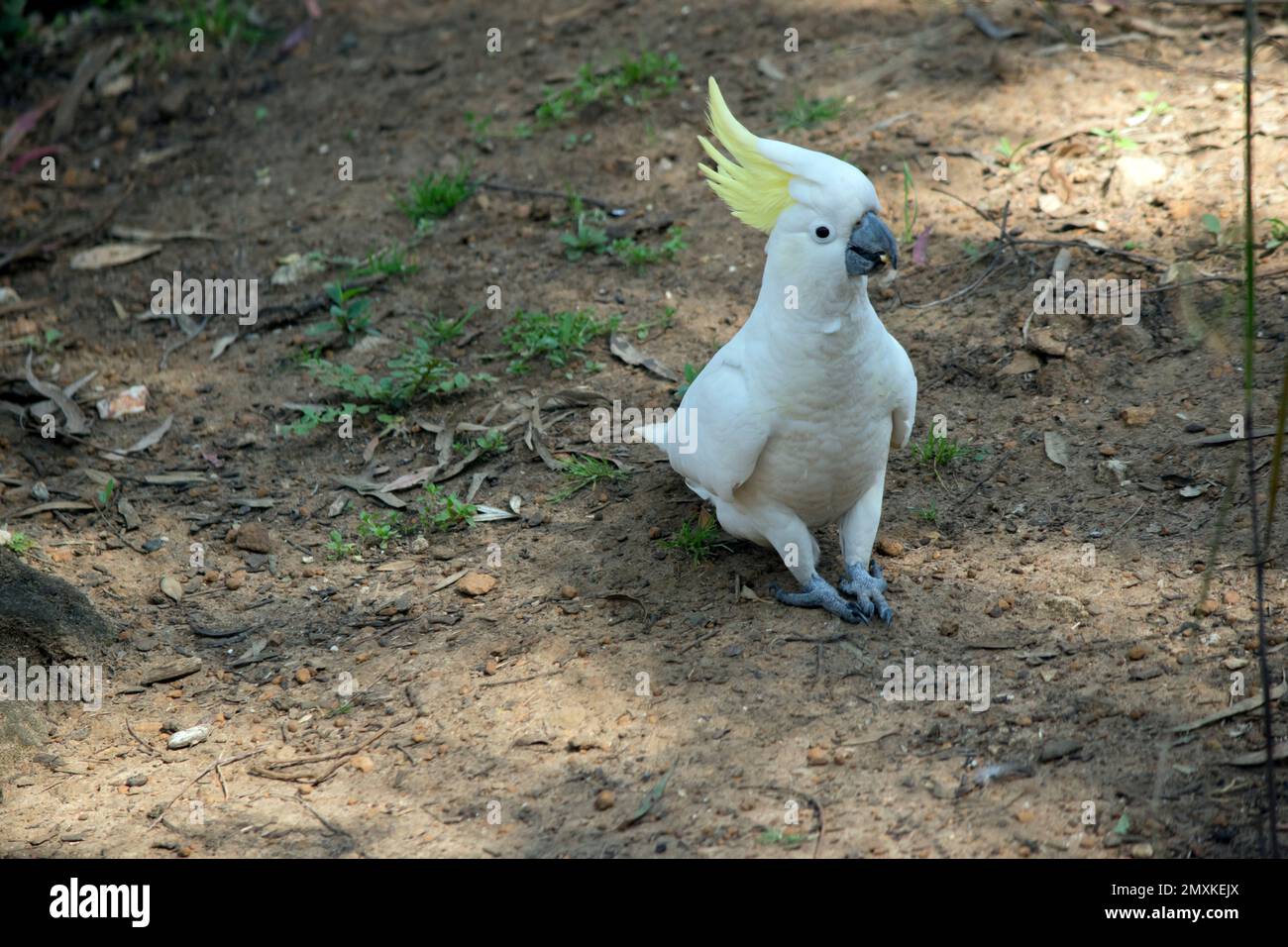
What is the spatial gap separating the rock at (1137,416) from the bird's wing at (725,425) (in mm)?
1536

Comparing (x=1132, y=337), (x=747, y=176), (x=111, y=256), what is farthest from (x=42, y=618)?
(x=1132, y=337)

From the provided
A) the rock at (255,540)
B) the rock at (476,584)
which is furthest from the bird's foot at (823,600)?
the rock at (255,540)

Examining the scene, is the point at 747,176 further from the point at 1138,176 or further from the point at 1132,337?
the point at 1138,176

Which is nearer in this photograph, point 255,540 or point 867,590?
point 867,590

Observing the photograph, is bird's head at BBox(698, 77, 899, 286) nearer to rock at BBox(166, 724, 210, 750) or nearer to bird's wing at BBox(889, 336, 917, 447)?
bird's wing at BBox(889, 336, 917, 447)

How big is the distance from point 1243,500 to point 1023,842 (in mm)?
1546

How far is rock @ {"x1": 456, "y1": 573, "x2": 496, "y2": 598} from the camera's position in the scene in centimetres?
377

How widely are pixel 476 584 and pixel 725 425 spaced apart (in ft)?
3.50

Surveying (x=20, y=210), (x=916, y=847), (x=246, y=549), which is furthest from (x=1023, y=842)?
(x=20, y=210)

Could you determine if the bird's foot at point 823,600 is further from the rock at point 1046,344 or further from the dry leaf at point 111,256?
the dry leaf at point 111,256

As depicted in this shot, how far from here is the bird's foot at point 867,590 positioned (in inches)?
134

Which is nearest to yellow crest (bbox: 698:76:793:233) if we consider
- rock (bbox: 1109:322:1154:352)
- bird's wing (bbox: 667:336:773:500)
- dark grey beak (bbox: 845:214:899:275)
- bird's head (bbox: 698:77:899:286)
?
bird's head (bbox: 698:77:899:286)

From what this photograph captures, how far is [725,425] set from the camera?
3270 mm
